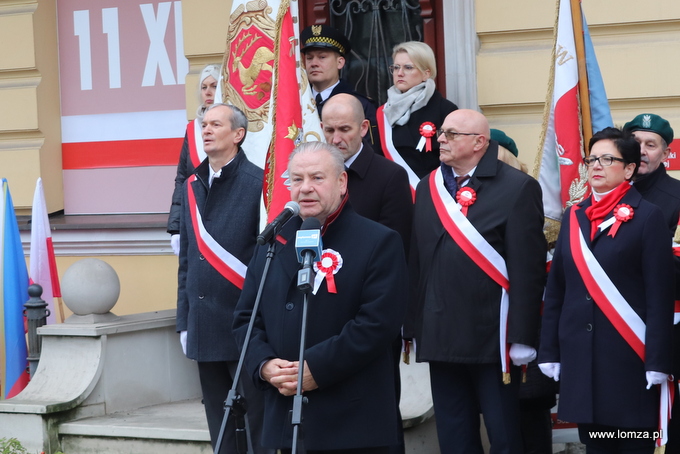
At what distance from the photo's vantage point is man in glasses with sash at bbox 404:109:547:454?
4234 millimetres

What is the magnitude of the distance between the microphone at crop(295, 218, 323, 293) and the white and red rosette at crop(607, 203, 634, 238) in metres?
1.22

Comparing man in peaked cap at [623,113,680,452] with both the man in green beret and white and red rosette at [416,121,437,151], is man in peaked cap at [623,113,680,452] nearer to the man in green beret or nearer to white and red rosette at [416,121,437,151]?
the man in green beret

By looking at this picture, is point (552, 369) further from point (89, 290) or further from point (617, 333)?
point (89, 290)

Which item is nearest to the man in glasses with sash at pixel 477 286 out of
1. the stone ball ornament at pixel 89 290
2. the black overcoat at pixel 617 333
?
the black overcoat at pixel 617 333

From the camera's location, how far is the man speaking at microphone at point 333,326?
11.5ft

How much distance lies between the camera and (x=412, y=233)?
456cm

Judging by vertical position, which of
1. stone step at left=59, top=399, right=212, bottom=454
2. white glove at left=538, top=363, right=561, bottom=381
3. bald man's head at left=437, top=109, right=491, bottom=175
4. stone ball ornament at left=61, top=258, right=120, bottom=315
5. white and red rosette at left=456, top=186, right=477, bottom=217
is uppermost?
bald man's head at left=437, top=109, right=491, bottom=175

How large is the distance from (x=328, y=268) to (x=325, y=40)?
2534mm

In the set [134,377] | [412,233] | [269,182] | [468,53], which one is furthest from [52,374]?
[468,53]

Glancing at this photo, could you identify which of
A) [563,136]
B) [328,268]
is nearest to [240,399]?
[328,268]

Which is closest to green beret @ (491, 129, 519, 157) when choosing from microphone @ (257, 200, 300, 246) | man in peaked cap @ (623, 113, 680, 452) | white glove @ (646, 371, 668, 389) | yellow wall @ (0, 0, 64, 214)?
man in peaked cap @ (623, 113, 680, 452)

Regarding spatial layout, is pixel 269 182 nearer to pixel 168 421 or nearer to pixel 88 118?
pixel 168 421

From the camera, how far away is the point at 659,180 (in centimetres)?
451

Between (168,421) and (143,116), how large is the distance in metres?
3.11
